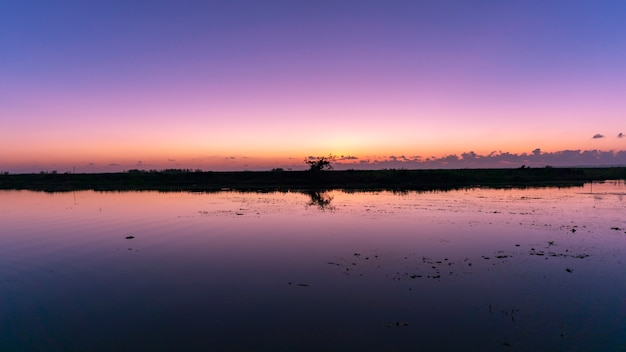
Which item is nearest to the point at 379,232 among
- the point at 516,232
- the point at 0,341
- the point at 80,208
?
the point at 516,232

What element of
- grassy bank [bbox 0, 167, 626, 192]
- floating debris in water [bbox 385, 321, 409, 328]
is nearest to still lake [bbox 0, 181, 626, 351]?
floating debris in water [bbox 385, 321, 409, 328]

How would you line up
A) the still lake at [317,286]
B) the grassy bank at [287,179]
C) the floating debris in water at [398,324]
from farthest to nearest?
1. the grassy bank at [287,179]
2. the floating debris in water at [398,324]
3. the still lake at [317,286]

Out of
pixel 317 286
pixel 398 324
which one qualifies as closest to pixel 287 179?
pixel 317 286

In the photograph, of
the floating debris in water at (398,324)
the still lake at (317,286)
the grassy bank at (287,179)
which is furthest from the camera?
the grassy bank at (287,179)

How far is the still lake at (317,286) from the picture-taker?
312 inches

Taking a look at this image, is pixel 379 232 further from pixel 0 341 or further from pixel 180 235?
pixel 0 341

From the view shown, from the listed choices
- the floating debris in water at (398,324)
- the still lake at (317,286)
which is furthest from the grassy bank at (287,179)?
the floating debris in water at (398,324)

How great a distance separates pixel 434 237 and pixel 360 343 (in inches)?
434

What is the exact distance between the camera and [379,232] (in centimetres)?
1891

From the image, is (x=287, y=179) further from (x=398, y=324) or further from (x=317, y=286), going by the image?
(x=398, y=324)

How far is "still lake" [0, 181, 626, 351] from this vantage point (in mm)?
7918

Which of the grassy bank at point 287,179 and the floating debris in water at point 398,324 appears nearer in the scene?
the floating debris in water at point 398,324

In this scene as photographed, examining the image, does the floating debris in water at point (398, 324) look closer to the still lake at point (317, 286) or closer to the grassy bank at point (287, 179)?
the still lake at point (317, 286)

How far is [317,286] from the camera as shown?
11008mm
